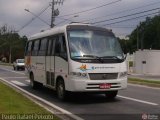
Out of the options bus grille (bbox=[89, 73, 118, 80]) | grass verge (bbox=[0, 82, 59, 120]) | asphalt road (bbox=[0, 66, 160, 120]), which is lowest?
asphalt road (bbox=[0, 66, 160, 120])

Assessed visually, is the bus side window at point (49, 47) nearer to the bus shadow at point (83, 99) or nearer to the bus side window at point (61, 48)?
the bus side window at point (61, 48)

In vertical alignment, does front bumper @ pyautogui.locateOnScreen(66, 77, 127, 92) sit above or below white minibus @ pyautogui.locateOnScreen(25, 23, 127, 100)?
below

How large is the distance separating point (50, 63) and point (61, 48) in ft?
5.74

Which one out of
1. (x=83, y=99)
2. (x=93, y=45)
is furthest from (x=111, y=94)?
(x=93, y=45)

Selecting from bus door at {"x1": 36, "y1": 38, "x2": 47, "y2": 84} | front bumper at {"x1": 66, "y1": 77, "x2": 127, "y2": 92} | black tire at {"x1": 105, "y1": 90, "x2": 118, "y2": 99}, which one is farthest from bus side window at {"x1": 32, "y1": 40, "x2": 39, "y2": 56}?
front bumper at {"x1": 66, "y1": 77, "x2": 127, "y2": 92}

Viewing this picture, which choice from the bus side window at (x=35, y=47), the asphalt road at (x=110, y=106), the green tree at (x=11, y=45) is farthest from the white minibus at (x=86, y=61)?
the green tree at (x=11, y=45)

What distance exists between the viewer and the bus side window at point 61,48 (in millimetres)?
16138

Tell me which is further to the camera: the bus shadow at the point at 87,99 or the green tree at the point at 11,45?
the green tree at the point at 11,45

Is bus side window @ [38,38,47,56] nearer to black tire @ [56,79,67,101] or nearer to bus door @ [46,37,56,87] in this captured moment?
bus door @ [46,37,56,87]

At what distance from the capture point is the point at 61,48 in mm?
16578

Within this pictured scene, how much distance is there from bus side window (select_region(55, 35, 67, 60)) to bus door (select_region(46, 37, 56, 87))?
0.65m

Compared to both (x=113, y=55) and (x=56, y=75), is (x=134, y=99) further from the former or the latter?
(x=56, y=75)

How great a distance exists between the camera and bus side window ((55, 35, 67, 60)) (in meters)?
16.1

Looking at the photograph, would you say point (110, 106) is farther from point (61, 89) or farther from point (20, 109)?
point (20, 109)
